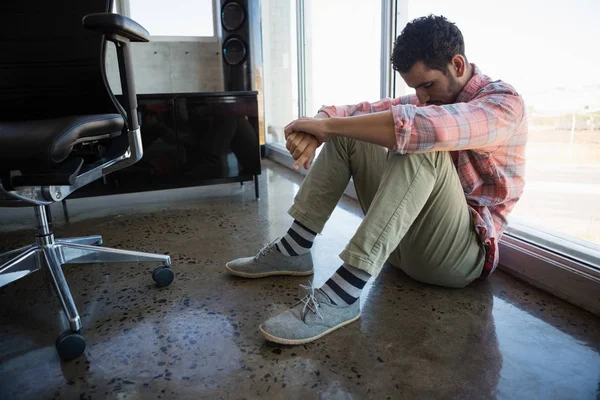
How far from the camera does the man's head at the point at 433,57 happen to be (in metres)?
1.04

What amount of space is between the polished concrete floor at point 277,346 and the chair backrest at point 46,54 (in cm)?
62

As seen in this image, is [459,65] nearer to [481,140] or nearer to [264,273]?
[481,140]

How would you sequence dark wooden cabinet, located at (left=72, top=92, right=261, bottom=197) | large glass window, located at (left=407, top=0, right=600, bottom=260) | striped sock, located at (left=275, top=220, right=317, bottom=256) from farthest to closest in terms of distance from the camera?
dark wooden cabinet, located at (left=72, top=92, right=261, bottom=197), striped sock, located at (left=275, top=220, right=317, bottom=256), large glass window, located at (left=407, top=0, right=600, bottom=260)

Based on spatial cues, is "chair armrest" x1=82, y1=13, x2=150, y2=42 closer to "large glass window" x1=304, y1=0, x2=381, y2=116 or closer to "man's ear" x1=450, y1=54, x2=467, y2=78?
"man's ear" x1=450, y1=54, x2=467, y2=78

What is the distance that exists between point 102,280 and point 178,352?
23.0 inches

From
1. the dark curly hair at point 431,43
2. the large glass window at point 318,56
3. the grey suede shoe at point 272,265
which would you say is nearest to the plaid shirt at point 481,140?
the dark curly hair at point 431,43

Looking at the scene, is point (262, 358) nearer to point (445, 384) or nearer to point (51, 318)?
point (445, 384)

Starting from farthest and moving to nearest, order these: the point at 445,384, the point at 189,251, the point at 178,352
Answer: the point at 189,251
the point at 178,352
the point at 445,384

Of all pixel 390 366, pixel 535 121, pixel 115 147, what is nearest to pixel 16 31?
pixel 115 147

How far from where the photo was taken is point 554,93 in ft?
4.32

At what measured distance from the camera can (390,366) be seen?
3.08 ft

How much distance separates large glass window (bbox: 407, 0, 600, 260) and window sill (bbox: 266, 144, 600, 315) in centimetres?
3

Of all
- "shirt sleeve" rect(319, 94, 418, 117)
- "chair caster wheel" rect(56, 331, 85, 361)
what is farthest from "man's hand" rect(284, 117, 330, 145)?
"chair caster wheel" rect(56, 331, 85, 361)

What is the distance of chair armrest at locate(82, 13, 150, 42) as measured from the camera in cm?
96
